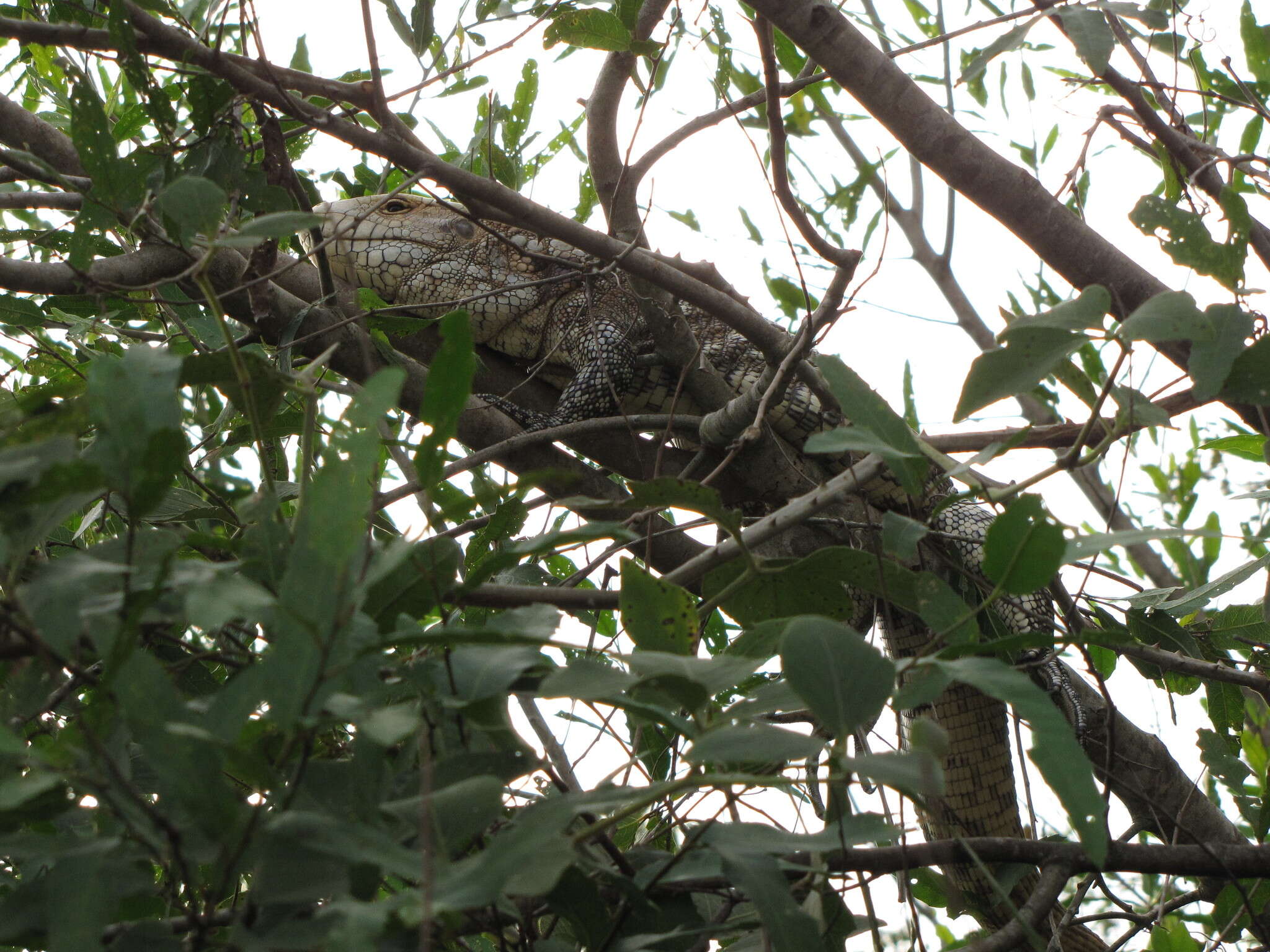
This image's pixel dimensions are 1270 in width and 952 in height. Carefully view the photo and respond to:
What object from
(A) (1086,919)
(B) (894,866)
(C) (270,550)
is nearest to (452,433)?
(C) (270,550)

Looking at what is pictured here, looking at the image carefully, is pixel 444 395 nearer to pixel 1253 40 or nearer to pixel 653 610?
pixel 653 610

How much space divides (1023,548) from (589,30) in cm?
145

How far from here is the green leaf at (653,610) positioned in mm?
1014

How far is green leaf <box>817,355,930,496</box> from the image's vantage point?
105 cm

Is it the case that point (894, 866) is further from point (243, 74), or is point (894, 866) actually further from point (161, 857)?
point (243, 74)

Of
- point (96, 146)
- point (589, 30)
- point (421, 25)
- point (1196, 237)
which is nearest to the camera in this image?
point (96, 146)

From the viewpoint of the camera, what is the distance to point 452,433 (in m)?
0.83

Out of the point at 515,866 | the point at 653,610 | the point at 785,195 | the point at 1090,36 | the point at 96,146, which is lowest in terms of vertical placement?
the point at 515,866

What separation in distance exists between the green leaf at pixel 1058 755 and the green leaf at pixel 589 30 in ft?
5.06

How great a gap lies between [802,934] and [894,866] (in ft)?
1.42

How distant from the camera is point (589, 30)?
1915 millimetres

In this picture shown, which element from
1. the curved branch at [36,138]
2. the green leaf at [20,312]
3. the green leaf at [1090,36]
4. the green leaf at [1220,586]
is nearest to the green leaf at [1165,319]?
the green leaf at [1090,36]

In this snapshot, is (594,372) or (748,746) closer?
(748,746)

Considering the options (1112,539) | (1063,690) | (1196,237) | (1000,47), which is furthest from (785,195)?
(1063,690)
